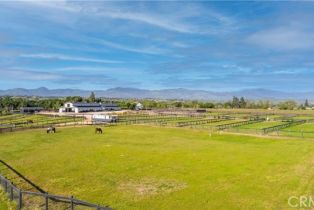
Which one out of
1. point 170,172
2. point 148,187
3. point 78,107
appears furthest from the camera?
point 78,107

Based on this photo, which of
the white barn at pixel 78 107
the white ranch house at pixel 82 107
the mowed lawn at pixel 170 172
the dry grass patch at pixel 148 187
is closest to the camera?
the mowed lawn at pixel 170 172

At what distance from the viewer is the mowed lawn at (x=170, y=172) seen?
61.5 ft

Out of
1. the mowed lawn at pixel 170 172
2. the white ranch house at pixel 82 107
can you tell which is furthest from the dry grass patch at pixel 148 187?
the white ranch house at pixel 82 107

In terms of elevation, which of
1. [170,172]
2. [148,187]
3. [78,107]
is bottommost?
[148,187]

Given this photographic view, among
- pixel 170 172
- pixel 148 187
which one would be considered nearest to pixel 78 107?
pixel 170 172

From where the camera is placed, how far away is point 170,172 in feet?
82.2

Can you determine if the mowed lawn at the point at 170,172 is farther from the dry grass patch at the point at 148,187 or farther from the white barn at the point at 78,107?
the white barn at the point at 78,107

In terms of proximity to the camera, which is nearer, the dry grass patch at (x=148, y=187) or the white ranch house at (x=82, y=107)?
the dry grass patch at (x=148, y=187)

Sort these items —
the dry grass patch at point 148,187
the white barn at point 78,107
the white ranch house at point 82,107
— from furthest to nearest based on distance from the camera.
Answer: the white ranch house at point 82,107
the white barn at point 78,107
the dry grass patch at point 148,187

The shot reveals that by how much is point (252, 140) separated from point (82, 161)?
24.9 m

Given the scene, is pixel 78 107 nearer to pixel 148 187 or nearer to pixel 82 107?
pixel 82 107

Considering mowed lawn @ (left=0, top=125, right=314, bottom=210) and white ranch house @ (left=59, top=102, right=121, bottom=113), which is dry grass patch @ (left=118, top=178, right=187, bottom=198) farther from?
white ranch house @ (left=59, top=102, right=121, bottom=113)

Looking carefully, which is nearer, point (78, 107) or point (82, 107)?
point (78, 107)

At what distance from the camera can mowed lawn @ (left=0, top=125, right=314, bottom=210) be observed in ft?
61.5
